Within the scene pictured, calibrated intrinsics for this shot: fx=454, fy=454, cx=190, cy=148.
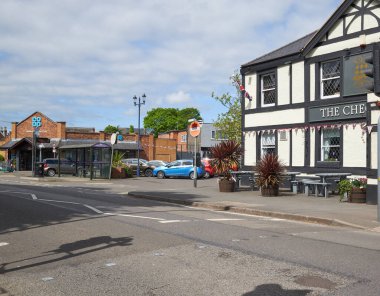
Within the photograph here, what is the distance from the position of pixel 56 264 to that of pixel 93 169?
86.2 feet

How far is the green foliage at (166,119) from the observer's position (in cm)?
10744

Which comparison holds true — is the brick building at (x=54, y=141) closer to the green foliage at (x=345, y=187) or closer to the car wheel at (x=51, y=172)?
the car wheel at (x=51, y=172)

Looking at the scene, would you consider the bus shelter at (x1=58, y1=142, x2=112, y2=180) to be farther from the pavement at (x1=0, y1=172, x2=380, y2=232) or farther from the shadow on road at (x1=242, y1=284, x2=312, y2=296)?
the shadow on road at (x1=242, y1=284, x2=312, y2=296)

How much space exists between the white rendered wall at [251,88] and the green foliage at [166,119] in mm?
81495

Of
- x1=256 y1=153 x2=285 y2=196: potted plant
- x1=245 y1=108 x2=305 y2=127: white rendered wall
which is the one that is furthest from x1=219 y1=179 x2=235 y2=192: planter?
x1=245 y1=108 x2=305 y2=127: white rendered wall

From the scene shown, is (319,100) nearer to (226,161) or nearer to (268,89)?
(268,89)

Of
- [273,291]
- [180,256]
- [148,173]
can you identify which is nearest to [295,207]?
[180,256]

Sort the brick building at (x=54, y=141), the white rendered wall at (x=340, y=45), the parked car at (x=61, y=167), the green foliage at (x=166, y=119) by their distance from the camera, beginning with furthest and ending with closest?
the green foliage at (x=166, y=119)
the brick building at (x=54, y=141)
the parked car at (x=61, y=167)
the white rendered wall at (x=340, y=45)

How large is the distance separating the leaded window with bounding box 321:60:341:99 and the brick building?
37569 mm

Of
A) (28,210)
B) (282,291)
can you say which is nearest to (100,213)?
(28,210)

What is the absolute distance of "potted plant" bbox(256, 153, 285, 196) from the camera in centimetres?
1795

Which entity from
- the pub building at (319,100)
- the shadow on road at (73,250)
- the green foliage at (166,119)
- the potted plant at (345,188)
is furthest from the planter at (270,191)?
the green foliage at (166,119)

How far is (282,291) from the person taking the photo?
5.53 meters

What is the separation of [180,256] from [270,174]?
11276 millimetres
